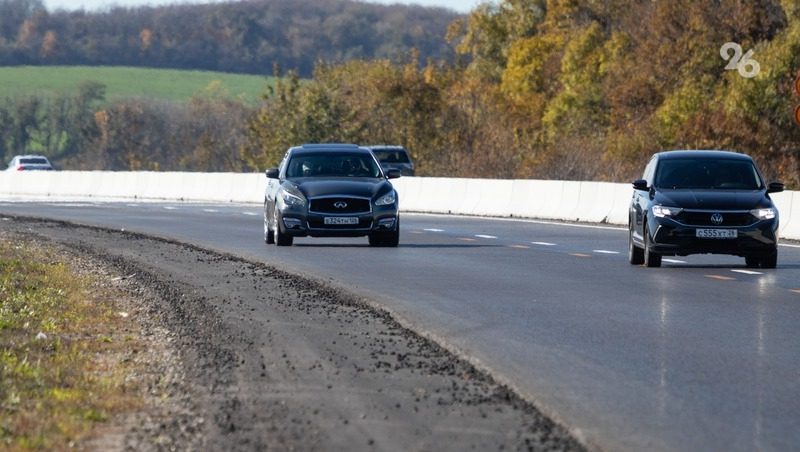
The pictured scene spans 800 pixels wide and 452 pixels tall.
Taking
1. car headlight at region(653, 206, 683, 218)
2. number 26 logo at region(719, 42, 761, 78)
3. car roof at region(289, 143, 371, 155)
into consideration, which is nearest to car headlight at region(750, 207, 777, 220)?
car headlight at region(653, 206, 683, 218)

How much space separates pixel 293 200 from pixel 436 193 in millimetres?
18836

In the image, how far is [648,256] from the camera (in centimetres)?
2267

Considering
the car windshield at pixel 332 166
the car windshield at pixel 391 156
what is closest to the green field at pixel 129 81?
the car windshield at pixel 391 156

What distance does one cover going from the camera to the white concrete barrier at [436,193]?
37625 mm

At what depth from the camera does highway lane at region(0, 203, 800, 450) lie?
976 centimetres

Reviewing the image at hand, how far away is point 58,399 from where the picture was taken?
10117 mm

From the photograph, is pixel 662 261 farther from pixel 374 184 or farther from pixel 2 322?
pixel 2 322

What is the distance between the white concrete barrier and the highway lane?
21.1ft

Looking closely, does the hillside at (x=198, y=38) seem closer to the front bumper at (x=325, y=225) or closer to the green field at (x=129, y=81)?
the green field at (x=129, y=81)

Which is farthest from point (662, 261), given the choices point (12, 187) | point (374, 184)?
point (12, 187)

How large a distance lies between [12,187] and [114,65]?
78386 mm

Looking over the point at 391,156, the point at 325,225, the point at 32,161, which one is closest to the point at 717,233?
the point at 325,225

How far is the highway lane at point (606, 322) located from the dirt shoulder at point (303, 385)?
1.19 ft

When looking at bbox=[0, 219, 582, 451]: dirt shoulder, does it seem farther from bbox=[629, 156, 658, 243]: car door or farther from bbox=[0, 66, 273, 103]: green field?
bbox=[0, 66, 273, 103]: green field
